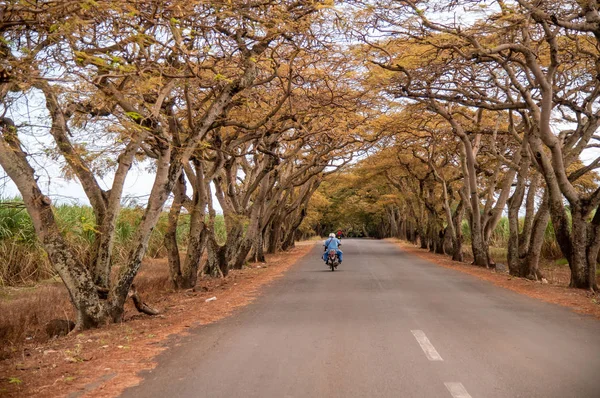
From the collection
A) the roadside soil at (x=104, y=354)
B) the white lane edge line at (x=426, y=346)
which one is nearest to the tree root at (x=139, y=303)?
the roadside soil at (x=104, y=354)

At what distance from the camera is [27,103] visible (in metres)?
8.51

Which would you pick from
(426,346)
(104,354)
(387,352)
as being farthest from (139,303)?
(426,346)

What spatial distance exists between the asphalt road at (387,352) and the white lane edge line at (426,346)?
0.6 inches

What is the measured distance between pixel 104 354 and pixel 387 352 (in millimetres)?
3641

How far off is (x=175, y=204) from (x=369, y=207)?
5192cm

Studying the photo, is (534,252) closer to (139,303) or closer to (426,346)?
(426,346)

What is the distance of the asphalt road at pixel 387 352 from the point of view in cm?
563

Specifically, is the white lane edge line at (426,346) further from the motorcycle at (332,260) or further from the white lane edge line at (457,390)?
the motorcycle at (332,260)

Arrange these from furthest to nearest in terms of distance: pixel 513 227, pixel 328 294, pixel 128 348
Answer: pixel 513 227
pixel 328 294
pixel 128 348

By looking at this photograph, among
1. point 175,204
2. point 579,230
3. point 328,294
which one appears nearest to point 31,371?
point 328,294

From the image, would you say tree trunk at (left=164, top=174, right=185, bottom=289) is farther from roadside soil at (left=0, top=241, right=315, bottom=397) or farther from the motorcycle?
the motorcycle

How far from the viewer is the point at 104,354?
748 centimetres

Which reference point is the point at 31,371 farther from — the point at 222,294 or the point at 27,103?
the point at 222,294

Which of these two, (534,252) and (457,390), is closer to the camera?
(457,390)
